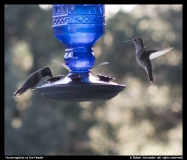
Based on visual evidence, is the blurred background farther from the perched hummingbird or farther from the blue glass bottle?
the blue glass bottle

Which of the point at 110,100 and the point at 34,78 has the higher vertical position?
the point at 110,100

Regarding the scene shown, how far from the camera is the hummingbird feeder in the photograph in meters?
3.56

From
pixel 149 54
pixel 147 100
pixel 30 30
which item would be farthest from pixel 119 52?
pixel 149 54

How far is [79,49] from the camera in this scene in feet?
12.7

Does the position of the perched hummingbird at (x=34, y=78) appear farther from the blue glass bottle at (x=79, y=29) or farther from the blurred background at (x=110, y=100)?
the blurred background at (x=110, y=100)

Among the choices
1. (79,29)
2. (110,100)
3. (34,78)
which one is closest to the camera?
(79,29)

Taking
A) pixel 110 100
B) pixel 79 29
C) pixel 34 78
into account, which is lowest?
pixel 34 78

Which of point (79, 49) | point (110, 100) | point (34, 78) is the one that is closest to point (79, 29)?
point (79, 49)

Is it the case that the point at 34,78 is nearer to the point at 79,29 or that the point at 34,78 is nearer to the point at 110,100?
the point at 79,29

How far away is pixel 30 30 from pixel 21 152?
3.87 meters

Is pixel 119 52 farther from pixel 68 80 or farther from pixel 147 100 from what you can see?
pixel 68 80

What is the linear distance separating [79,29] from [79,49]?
0.16 m

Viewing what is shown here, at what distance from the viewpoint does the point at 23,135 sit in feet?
45.6

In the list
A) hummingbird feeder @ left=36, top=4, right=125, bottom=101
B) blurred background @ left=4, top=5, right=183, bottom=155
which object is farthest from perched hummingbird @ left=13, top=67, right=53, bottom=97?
blurred background @ left=4, top=5, right=183, bottom=155
